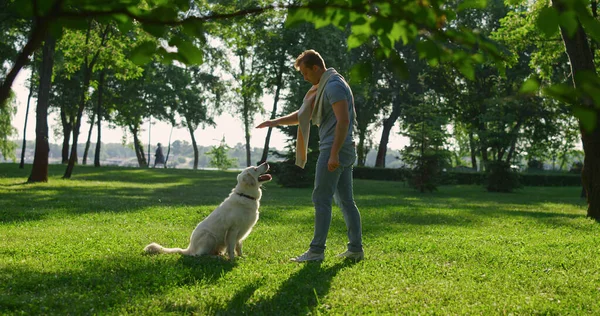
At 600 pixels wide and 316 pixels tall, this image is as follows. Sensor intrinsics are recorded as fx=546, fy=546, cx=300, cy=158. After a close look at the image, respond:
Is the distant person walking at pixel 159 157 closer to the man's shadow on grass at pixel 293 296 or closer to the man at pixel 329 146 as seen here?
the man at pixel 329 146

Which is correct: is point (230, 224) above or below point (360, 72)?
below

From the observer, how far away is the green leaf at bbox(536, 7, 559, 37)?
6.46 ft

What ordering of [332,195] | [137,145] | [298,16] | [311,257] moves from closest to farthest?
[298,16] → [332,195] → [311,257] → [137,145]

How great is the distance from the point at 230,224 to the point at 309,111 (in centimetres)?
167

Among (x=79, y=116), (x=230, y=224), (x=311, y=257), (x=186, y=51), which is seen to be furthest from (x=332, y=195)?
(x=79, y=116)

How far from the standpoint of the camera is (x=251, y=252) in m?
7.18

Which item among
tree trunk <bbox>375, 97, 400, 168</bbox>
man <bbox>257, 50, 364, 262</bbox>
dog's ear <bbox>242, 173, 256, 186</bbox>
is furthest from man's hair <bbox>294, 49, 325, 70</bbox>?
tree trunk <bbox>375, 97, 400, 168</bbox>

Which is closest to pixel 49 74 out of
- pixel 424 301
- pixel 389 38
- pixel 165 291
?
pixel 165 291

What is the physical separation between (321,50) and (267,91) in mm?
6471

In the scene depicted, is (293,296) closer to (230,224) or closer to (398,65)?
(230,224)

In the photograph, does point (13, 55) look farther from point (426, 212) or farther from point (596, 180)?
point (596, 180)

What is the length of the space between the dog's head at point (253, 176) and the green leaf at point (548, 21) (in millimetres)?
A: 4864

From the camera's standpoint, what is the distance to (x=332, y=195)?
6.31 meters

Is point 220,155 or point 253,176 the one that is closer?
point 253,176
